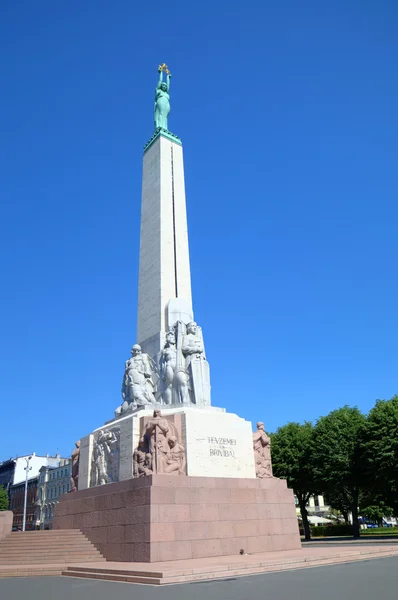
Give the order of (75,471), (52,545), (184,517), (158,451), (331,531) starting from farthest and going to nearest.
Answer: (331,531), (75,471), (52,545), (158,451), (184,517)

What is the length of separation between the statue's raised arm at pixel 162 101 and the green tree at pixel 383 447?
22574mm

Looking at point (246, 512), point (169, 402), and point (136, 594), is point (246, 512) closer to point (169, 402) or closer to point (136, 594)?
point (169, 402)

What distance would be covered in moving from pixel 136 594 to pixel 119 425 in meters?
9.45

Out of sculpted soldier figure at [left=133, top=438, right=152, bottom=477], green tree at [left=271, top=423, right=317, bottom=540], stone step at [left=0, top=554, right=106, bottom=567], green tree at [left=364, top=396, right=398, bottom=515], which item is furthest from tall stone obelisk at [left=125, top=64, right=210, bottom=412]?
green tree at [left=271, top=423, right=317, bottom=540]

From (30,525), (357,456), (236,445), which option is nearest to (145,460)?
(236,445)

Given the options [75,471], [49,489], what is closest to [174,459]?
[75,471]

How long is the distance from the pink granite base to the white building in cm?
5877

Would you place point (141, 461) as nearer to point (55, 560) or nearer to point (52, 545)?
point (55, 560)

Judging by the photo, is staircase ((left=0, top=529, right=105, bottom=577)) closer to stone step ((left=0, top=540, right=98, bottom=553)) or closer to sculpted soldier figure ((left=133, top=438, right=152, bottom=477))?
stone step ((left=0, top=540, right=98, bottom=553))

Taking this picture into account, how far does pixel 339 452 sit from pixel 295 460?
13.8ft

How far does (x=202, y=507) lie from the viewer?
15359mm

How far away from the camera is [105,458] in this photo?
18203 mm

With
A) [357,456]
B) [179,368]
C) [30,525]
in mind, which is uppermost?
[179,368]

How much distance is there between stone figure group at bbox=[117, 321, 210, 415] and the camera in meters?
18.5
